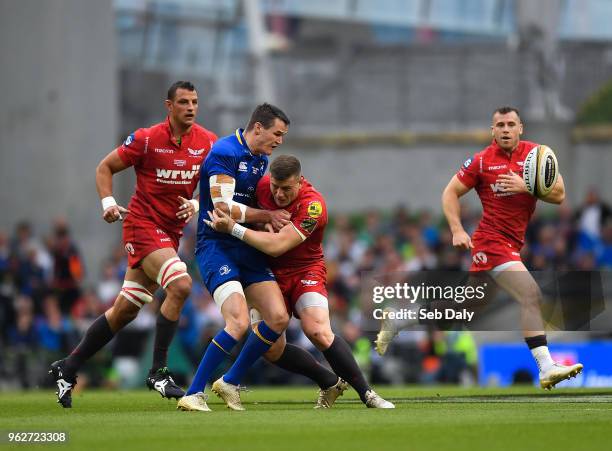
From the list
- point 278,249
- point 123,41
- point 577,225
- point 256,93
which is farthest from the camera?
point 123,41

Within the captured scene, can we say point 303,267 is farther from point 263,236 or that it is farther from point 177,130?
point 177,130

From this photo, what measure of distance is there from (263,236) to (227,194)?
0.44 m

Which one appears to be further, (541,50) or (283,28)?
(283,28)

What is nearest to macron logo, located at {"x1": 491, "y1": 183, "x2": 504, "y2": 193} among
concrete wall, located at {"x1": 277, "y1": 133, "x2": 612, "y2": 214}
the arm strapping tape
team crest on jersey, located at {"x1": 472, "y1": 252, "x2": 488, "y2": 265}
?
team crest on jersey, located at {"x1": 472, "y1": 252, "x2": 488, "y2": 265}

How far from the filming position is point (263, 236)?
1062 cm

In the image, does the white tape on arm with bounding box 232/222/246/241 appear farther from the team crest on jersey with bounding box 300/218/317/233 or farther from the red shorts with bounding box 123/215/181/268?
the red shorts with bounding box 123/215/181/268

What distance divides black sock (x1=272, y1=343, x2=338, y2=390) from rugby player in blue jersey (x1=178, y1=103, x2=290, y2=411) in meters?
0.47

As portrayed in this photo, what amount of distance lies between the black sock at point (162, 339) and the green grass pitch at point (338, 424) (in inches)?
14.7

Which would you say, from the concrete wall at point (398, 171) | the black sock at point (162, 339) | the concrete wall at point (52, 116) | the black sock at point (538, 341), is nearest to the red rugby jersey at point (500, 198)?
the black sock at point (538, 341)

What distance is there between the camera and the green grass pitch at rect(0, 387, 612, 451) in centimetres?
819

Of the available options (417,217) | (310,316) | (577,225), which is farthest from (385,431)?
(417,217)

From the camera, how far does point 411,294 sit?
39.1ft

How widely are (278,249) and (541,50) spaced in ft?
51.1

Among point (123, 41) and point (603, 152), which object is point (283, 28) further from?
point (603, 152)
